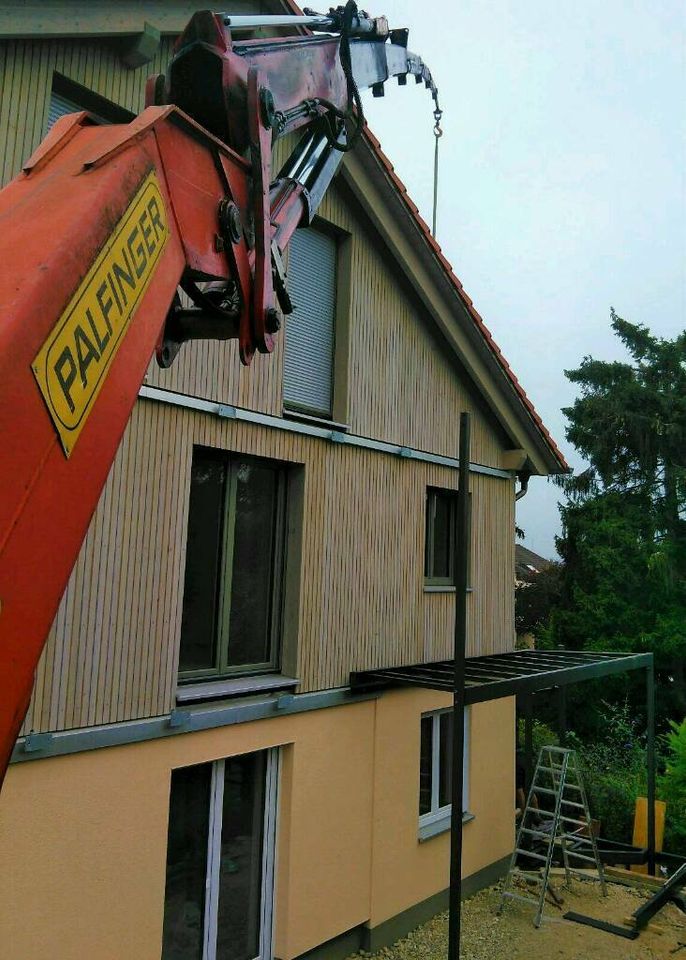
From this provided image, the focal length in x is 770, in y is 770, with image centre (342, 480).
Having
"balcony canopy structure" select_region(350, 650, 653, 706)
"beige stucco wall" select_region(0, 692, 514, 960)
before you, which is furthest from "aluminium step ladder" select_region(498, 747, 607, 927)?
"balcony canopy structure" select_region(350, 650, 653, 706)

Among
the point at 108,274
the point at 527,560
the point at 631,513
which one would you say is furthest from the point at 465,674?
the point at 527,560

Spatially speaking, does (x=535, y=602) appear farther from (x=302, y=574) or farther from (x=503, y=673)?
(x=302, y=574)

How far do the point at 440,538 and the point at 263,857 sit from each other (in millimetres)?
4547

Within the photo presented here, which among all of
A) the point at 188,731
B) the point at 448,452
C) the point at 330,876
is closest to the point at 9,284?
the point at 188,731

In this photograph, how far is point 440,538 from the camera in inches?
396

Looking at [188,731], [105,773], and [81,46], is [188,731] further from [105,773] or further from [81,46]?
[81,46]

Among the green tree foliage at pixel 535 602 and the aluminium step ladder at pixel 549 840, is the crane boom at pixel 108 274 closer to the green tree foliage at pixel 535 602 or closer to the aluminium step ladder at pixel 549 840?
the aluminium step ladder at pixel 549 840

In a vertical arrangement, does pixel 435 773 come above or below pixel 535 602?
below

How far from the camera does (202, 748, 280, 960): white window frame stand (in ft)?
21.0

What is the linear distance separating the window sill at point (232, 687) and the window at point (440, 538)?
2908mm

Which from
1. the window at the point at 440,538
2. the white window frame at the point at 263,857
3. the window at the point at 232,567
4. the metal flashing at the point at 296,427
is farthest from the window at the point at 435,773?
the metal flashing at the point at 296,427

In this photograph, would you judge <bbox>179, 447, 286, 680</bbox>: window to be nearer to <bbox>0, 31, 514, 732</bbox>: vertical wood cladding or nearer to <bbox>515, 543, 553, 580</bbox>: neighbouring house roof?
<bbox>0, 31, 514, 732</bbox>: vertical wood cladding

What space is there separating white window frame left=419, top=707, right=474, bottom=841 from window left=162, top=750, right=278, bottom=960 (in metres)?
2.43

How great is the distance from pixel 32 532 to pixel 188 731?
4779 millimetres
